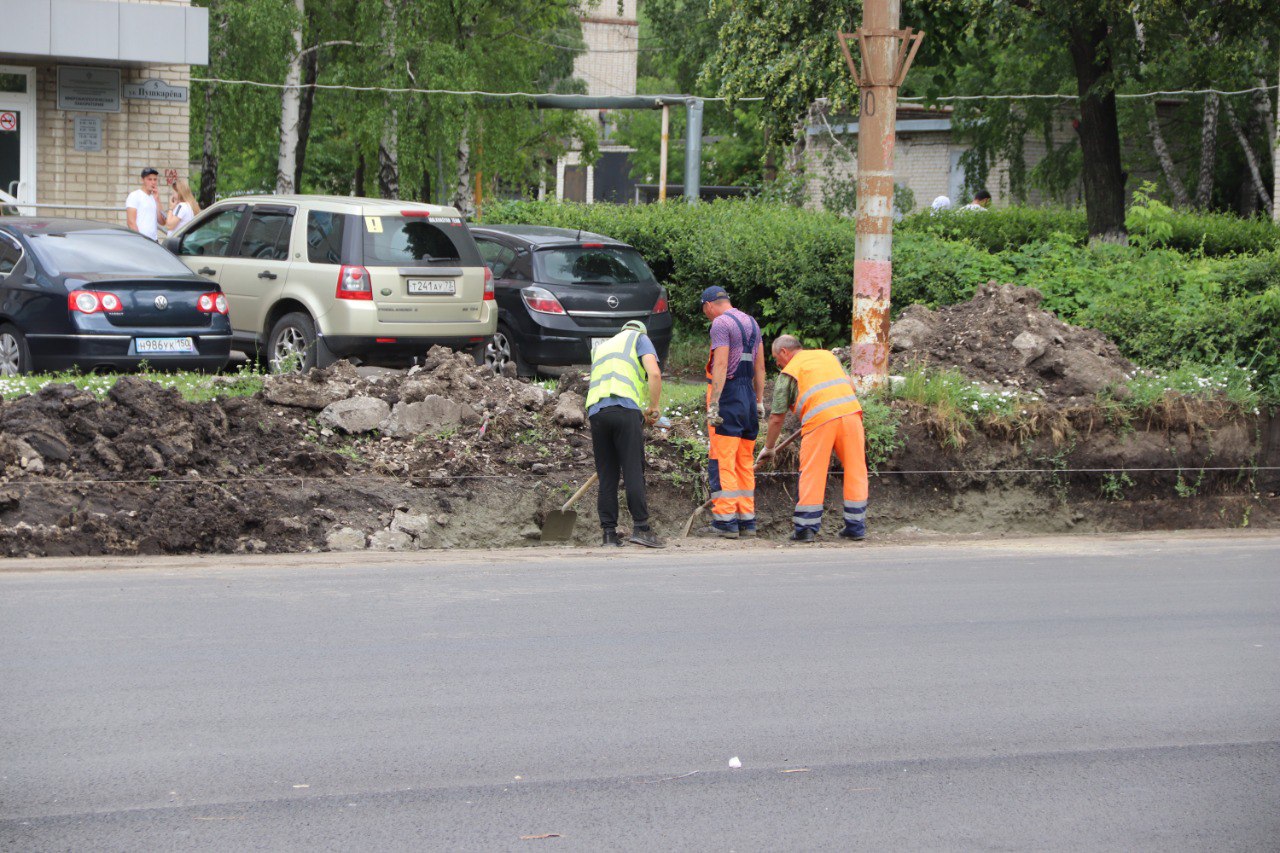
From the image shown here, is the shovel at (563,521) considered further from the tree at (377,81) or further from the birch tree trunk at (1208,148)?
the birch tree trunk at (1208,148)

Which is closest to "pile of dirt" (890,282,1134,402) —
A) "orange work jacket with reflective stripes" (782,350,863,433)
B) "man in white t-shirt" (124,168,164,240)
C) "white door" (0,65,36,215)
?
"orange work jacket with reflective stripes" (782,350,863,433)

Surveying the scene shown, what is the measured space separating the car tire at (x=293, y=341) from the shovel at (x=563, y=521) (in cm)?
410

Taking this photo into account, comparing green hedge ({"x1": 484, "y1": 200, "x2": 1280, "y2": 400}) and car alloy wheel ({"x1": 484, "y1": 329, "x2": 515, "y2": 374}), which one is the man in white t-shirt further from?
green hedge ({"x1": 484, "y1": 200, "x2": 1280, "y2": 400})

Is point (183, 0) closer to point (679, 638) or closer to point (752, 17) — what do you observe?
point (752, 17)

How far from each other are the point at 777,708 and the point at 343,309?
8.76 metres

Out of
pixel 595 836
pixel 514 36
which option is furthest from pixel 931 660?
pixel 514 36

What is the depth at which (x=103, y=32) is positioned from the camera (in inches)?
749

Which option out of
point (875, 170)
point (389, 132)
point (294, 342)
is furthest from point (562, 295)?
point (389, 132)

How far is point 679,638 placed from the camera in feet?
24.2

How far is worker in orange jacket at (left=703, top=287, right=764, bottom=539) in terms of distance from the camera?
35.4ft

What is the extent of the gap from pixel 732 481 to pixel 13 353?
650 cm

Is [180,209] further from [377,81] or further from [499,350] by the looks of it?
[377,81]

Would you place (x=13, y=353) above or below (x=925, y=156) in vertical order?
below

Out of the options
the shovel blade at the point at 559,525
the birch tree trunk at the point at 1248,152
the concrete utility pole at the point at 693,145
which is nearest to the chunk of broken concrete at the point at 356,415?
the shovel blade at the point at 559,525
